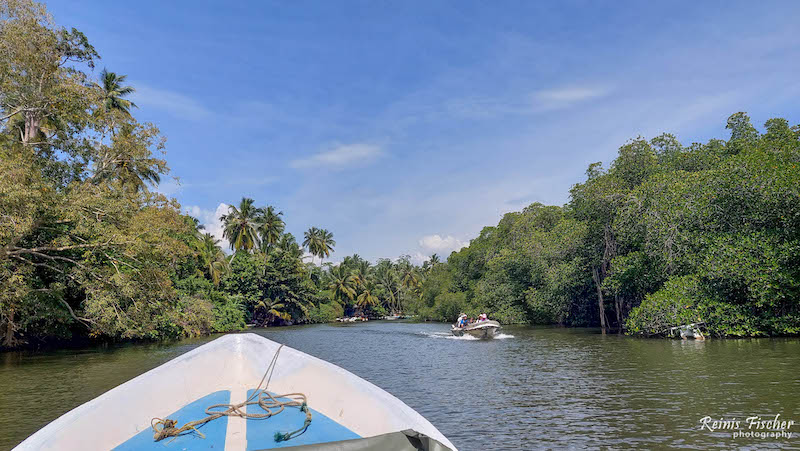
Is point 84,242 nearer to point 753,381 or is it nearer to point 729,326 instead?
point 753,381

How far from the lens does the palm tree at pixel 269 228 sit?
5959 cm

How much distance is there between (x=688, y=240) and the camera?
2198 cm

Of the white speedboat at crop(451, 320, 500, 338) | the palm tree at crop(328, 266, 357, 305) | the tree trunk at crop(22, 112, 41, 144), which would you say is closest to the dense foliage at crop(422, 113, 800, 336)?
the white speedboat at crop(451, 320, 500, 338)

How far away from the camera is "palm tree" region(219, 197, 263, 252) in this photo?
2141 inches

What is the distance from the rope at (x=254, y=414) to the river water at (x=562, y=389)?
371cm

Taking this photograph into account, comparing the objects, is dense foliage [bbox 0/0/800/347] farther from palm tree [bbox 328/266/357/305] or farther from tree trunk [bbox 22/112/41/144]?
palm tree [bbox 328/266/357/305]

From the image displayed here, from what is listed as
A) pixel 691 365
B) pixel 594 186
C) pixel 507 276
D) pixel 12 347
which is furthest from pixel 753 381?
pixel 507 276

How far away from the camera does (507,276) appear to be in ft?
147

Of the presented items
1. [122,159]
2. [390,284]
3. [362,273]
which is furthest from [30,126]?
[390,284]

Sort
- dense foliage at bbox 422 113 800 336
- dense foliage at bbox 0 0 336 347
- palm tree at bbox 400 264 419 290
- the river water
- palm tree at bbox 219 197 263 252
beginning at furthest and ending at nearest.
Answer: palm tree at bbox 400 264 419 290, palm tree at bbox 219 197 263 252, dense foliage at bbox 422 113 800 336, dense foliage at bbox 0 0 336 347, the river water

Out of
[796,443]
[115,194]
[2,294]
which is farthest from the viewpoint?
[115,194]

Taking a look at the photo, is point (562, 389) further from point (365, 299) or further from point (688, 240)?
point (365, 299)

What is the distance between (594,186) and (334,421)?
28.6 meters

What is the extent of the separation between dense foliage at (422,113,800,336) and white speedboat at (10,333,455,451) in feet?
67.4
